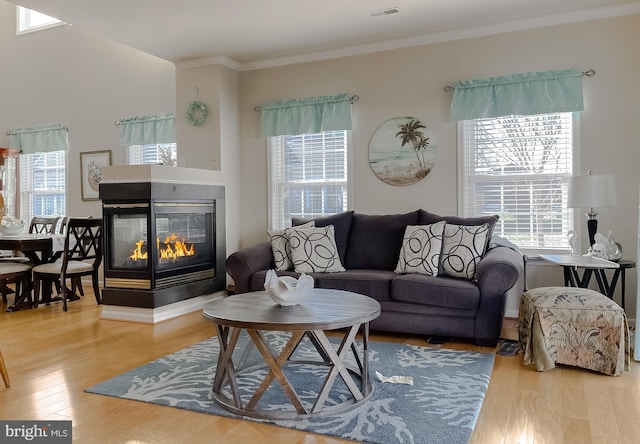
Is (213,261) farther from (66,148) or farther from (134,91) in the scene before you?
(66,148)

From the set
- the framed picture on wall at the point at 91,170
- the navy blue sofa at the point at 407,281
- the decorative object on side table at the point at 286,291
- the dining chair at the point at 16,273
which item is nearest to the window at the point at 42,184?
the framed picture on wall at the point at 91,170

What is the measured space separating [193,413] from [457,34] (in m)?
3.96

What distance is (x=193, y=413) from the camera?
98.3 inches

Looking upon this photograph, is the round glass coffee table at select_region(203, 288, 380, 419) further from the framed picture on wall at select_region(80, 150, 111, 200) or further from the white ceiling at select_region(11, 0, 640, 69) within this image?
the framed picture on wall at select_region(80, 150, 111, 200)

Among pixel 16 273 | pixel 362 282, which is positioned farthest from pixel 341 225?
pixel 16 273

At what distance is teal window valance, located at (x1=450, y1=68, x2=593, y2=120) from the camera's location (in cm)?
424

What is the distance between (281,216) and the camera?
18.2ft

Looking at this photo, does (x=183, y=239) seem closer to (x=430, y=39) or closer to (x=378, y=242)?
(x=378, y=242)

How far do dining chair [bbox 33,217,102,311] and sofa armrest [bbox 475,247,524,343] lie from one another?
12.7ft

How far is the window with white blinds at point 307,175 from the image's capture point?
5250mm

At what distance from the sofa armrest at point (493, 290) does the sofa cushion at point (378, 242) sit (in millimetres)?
943

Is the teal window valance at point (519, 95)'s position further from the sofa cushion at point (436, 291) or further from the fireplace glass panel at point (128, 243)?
the fireplace glass panel at point (128, 243)

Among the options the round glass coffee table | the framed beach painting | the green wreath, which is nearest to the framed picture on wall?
the green wreath

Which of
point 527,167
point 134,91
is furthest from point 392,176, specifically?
point 134,91
